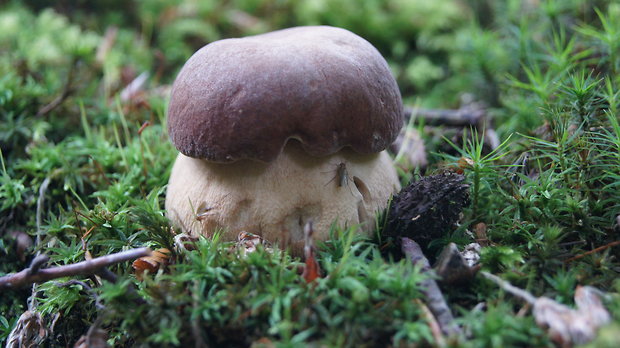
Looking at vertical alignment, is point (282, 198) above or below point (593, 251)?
above

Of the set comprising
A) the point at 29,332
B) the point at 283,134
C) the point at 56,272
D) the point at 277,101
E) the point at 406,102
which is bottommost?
the point at 29,332

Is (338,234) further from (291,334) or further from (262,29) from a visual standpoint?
(262,29)

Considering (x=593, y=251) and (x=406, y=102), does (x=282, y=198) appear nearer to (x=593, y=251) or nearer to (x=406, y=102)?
(x=593, y=251)

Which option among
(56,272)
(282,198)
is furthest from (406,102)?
(56,272)

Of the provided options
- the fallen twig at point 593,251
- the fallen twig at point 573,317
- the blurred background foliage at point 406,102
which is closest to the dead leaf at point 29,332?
the blurred background foliage at point 406,102

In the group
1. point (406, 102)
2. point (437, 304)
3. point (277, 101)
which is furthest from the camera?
point (406, 102)

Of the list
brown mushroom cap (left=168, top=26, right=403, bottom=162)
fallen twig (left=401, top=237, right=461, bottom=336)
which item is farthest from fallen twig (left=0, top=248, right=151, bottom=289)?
fallen twig (left=401, top=237, right=461, bottom=336)

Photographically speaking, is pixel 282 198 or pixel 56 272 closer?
pixel 56 272
